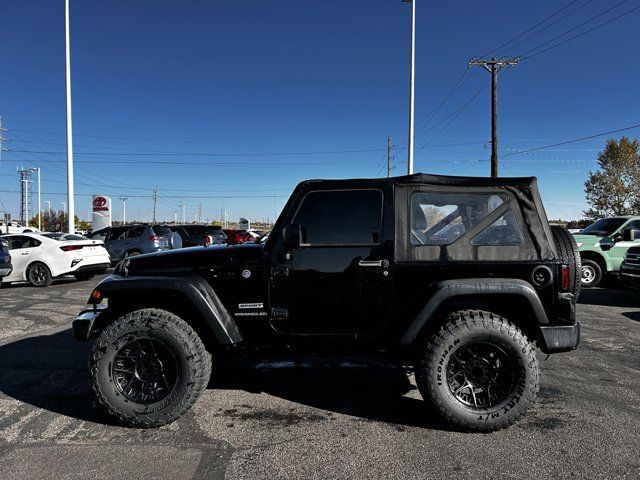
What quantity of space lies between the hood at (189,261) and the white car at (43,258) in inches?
378

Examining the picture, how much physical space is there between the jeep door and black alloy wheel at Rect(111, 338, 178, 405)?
Answer: 92 cm

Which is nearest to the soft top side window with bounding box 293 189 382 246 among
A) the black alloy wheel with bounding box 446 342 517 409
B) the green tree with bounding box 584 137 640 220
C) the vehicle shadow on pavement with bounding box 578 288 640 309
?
the black alloy wheel with bounding box 446 342 517 409

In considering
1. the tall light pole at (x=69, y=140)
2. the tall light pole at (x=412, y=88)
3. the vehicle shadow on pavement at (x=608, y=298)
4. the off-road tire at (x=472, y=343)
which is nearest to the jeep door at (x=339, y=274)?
the off-road tire at (x=472, y=343)

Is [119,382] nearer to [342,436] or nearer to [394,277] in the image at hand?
[342,436]

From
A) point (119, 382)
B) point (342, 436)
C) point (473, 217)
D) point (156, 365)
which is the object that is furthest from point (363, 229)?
point (119, 382)

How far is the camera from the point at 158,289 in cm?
352

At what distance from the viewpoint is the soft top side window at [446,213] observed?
354 centimetres

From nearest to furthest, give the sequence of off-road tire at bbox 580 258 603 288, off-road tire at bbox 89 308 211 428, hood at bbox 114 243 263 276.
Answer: off-road tire at bbox 89 308 211 428, hood at bbox 114 243 263 276, off-road tire at bbox 580 258 603 288

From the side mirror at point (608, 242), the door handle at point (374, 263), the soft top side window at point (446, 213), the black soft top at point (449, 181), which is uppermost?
the black soft top at point (449, 181)

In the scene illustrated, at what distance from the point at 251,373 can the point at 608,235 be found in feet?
34.5

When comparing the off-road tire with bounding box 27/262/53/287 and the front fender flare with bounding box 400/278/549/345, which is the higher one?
the front fender flare with bounding box 400/278/549/345

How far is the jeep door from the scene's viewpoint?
3.42 metres

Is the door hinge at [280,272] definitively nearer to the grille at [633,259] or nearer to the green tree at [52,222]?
the grille at [633,259]

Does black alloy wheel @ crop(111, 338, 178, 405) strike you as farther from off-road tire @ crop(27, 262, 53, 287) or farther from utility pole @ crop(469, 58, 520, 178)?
utility pole @ crop(469, 58, 520, 178)
